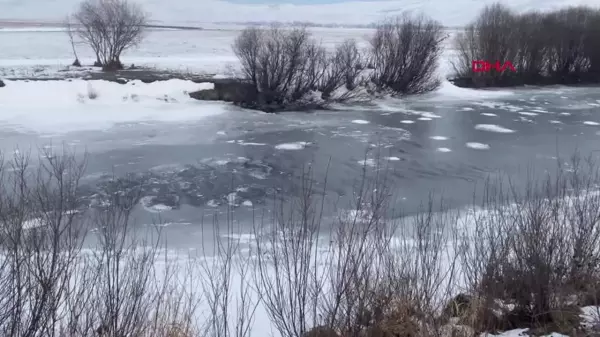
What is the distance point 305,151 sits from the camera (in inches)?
667

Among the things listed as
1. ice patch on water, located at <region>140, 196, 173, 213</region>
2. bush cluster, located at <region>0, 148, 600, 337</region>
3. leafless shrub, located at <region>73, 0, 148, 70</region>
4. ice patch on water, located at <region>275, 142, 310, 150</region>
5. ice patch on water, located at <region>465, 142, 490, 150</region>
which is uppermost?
leafless shrub, located at <region>73, 0, 148, 70</region>

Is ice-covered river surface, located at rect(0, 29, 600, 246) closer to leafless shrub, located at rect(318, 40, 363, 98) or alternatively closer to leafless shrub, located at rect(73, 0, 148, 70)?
leafless shrub, located at rect(318, 40, 363, 98)

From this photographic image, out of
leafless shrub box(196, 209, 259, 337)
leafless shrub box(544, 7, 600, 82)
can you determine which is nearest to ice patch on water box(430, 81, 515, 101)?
leafless shrub box(544, 7, 600, 82)

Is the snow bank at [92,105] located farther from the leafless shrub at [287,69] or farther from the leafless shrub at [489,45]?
the leafless shrub at [489,45]

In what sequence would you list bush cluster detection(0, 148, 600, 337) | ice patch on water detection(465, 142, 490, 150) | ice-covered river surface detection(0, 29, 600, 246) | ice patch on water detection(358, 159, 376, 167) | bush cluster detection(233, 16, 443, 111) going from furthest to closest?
1. bush cluster detection(233, 16, 443, 111)
2. ice patch on water detection(465, 142, 490, 150)
3. ice patch on water detection(358, 159, 376, 167)
4. ice-covered river surface detection(0, 29, 600, 246)
5. bush cluster detection(0, 148, 600, 337)

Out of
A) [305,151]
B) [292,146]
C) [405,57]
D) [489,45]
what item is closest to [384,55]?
[405,57]


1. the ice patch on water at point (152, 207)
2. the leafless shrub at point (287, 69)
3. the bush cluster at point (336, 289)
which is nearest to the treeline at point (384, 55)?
the leafless shrub at point (287, 69)

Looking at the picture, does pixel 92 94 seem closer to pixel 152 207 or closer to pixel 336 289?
pixel 152 207

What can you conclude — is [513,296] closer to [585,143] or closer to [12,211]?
[12,211]

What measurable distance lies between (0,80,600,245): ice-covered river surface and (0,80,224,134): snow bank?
76 cm

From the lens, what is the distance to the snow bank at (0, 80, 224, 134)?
19.6 metres

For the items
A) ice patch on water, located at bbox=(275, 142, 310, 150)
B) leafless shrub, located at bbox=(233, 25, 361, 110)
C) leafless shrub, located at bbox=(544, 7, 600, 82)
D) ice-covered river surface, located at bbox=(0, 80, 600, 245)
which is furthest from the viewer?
leafless shrub, located at bbox=(544, 7, 600, 82)

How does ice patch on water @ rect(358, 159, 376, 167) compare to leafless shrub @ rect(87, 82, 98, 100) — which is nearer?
ice patch on water @ rect(358, 159, 376, 167)

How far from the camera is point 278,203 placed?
474 inches
